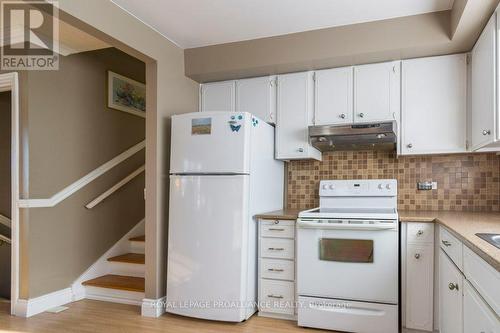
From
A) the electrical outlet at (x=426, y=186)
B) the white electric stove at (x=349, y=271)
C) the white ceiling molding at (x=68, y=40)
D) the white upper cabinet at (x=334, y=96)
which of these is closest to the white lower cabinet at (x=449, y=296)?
the white electric stove at (x=349, y=271)

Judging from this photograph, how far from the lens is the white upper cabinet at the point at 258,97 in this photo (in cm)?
337

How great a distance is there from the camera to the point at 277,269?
2.93 metres

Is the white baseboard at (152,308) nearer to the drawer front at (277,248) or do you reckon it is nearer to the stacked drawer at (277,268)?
the stacked drawer at (277,268)

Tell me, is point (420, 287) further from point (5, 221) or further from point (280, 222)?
point (5, 221)

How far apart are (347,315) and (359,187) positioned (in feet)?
3.65

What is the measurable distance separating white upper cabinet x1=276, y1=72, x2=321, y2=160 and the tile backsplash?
269 millimetres

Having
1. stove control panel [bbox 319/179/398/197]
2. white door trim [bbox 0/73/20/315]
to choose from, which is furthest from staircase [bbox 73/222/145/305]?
stove control panel [bbox 319/179/398/197]

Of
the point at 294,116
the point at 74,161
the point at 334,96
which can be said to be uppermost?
the point at 334,96

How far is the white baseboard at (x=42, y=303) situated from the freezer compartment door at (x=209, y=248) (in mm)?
1041

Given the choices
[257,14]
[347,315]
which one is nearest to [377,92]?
[257,14]

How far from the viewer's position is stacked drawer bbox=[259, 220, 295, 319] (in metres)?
2.90

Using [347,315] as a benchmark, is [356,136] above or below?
above

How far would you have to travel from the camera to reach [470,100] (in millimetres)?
2783

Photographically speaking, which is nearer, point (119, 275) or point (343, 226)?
point (343, 226)
